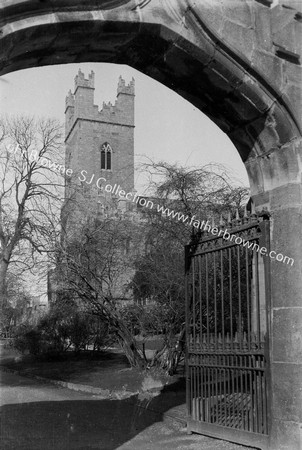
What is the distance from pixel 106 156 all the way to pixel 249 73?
6175cm

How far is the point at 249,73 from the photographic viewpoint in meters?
5.90

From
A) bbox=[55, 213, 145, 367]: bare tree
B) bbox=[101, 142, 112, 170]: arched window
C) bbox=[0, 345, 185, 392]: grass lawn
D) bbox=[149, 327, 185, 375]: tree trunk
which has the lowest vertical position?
bbox=[0, 345, 185, 392]: grass lawn

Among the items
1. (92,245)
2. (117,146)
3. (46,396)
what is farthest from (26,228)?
(117,146)

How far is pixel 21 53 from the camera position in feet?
16.3

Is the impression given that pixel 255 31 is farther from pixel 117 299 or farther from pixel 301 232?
pixel 117 299

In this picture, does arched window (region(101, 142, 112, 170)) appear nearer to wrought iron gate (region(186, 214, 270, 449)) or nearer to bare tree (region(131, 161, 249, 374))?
bare tree (region(131, 161, 249, 374))

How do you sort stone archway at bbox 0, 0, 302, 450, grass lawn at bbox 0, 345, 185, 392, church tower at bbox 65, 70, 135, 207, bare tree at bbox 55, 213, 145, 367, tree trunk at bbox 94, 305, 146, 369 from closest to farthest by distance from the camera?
stone archway at bbox 0, 0, 302, 450 < grass lawn at bbox 0, 345, 185, 392 < tree trunk at bbox 94, 305, 146, 369 < bare tree at bbox 55, 213, 145, 367 < church tower at bbox 65, 70, 135, 207

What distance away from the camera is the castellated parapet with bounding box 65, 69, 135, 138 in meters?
65.2

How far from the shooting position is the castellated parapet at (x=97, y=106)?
65250 millimetres

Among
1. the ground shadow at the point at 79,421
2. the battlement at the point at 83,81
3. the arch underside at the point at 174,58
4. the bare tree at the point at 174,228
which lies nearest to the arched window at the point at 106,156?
the battlement at the point at 83,81

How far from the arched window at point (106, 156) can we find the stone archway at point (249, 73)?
6041 cm

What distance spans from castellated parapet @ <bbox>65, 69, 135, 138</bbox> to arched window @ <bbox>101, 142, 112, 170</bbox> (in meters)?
2.92

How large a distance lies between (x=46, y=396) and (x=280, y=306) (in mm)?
7701

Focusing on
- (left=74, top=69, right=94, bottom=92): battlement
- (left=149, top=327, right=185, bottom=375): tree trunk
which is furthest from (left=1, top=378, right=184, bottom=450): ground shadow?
(left=74, top=69, right=94, bottom=92): battlement
